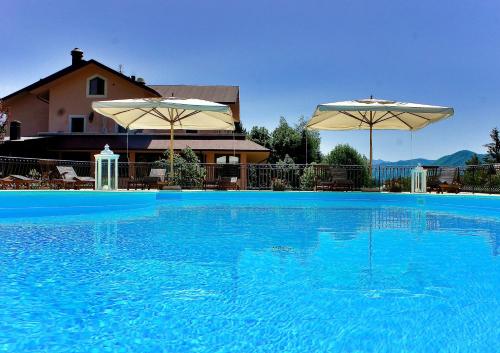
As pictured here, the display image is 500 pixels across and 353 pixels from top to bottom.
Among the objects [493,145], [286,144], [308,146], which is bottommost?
[308,146]

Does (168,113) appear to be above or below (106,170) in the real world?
above

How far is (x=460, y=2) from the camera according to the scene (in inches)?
716

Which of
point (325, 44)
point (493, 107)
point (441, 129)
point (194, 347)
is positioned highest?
point (325, 44)

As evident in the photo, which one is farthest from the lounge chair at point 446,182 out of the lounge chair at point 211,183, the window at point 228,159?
the window at point 228,159

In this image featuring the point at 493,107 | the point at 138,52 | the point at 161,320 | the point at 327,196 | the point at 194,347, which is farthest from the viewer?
the point at 493,107

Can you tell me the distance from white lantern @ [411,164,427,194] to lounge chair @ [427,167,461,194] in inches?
11.6

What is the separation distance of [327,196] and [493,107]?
1713 cm

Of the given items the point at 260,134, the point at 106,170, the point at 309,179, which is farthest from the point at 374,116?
the point at 260,134

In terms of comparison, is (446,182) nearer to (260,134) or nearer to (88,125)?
(88,125)

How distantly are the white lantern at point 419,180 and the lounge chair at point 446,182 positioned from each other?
29 centimetres

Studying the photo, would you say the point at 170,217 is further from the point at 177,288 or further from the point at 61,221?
the point at 177,288

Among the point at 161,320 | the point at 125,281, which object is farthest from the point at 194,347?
the point at 125,281

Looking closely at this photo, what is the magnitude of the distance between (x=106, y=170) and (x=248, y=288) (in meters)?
12.0

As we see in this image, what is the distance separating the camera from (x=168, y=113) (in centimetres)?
1698
